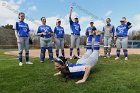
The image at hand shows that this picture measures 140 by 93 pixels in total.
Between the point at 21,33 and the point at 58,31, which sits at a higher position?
the point at 58,31

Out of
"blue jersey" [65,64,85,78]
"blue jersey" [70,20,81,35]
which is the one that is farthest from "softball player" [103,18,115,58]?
"blue jersey" [65,64,85,78]

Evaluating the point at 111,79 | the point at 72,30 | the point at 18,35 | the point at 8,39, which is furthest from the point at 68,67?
the point at 8,39

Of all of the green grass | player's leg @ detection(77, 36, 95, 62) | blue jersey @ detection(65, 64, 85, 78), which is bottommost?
the green grass

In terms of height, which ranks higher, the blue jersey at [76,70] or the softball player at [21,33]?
the softball player at [21,33]

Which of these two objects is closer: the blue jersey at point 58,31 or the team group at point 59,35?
the team group at point 59,35

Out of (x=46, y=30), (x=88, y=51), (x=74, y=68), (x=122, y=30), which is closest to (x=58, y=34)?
(x=46, y=30)

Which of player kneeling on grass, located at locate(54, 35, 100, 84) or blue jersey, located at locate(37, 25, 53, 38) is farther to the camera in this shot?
blue jersey, located at locate(37, 25, 53, 38)

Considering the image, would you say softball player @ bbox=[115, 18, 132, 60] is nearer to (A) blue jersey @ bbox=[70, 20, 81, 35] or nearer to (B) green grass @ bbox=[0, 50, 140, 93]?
(A) blue jersey @ bbox=[70, 20, 81, 35]

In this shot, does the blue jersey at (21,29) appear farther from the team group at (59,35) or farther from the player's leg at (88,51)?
the player's leg at (88,51)

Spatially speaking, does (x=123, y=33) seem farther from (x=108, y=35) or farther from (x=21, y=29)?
(x=21, y=29)

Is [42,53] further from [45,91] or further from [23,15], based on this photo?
[45,91]

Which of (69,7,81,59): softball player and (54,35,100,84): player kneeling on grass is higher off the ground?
(69,7,81,59): softball player

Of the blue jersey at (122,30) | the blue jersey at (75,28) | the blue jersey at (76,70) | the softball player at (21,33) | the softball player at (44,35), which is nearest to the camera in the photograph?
the blue jersey at (76,70)

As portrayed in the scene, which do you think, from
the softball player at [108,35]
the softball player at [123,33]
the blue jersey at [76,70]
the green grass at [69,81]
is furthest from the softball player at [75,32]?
the blue jersey at [76,70]
